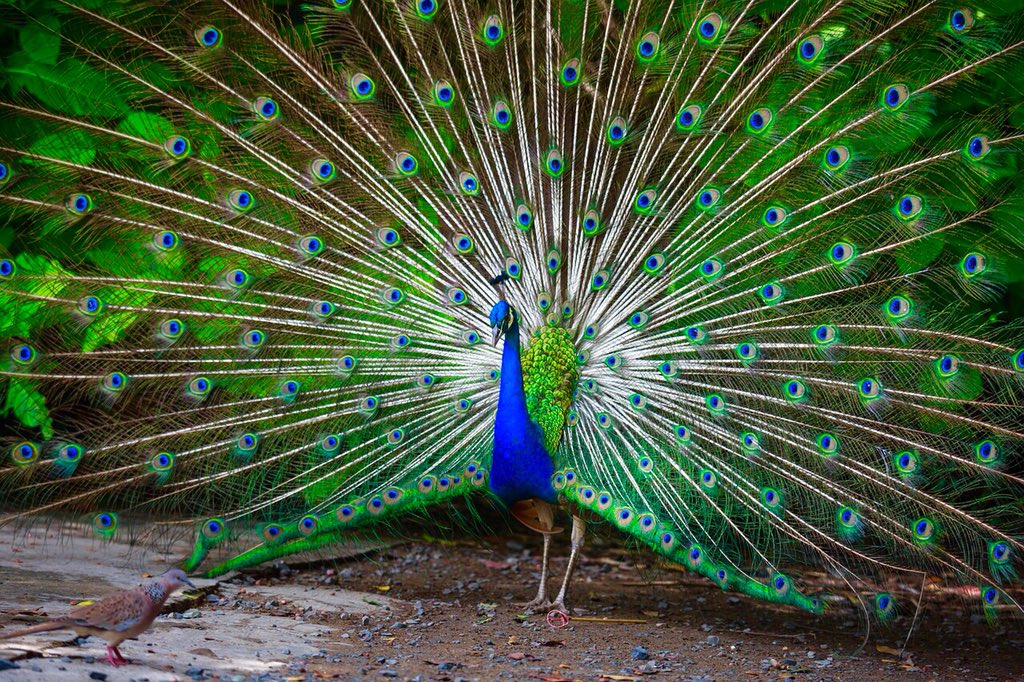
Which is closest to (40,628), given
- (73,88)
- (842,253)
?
Result: (73,88)

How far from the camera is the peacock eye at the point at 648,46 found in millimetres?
5059

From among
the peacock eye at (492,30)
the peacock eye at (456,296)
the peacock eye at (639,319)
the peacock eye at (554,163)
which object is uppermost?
the peacock eye at (492,30)

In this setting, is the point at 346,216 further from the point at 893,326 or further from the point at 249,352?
the point at 893,326

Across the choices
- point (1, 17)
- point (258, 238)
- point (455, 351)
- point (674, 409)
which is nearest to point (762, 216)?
point (674, 409)

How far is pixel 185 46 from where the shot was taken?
16.1 feet

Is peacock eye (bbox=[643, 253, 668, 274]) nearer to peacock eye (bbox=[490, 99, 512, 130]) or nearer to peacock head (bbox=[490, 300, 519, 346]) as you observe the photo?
peacock head (bbox=[490, 300, 519, 346])

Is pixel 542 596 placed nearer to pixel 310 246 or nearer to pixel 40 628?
pixel 310 246

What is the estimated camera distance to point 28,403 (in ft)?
17.3

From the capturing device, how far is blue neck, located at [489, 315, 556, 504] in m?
5.01

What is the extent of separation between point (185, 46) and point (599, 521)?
3.05 m

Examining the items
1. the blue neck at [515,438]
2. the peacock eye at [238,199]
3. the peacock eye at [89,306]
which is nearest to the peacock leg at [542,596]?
the blue neck at [515,438]

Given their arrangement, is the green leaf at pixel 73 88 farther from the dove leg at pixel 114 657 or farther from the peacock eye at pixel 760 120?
the peacock eye at pixel 760 120

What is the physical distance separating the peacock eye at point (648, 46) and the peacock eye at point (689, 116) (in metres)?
0.31

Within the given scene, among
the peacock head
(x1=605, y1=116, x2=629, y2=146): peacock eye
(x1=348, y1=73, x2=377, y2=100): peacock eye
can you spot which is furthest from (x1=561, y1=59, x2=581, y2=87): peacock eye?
the peacock head
